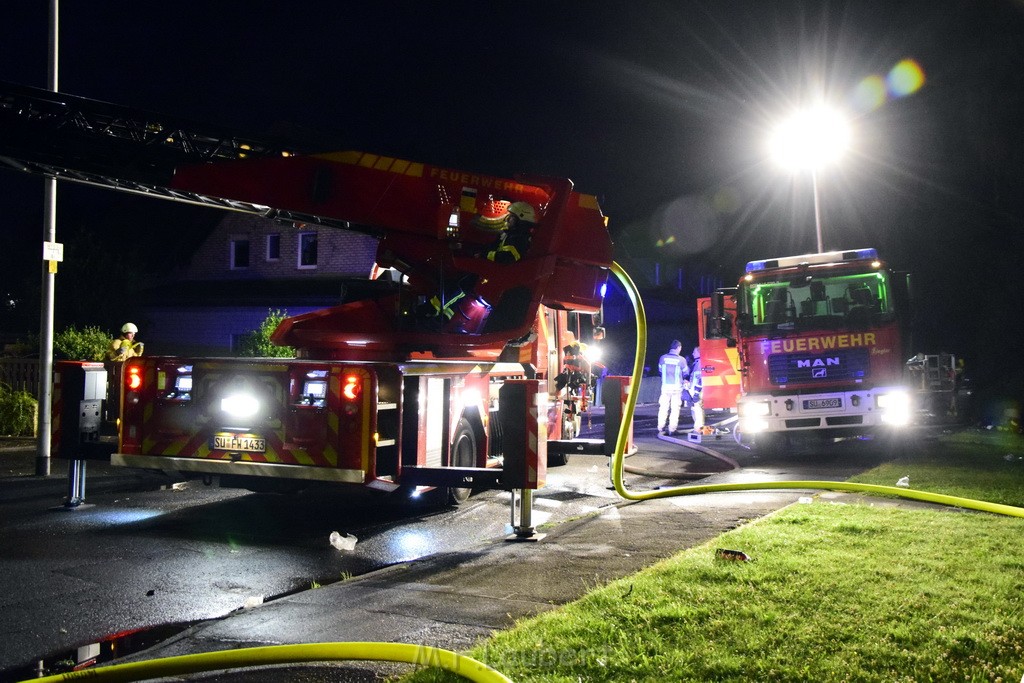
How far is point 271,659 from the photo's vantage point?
403 centimetres

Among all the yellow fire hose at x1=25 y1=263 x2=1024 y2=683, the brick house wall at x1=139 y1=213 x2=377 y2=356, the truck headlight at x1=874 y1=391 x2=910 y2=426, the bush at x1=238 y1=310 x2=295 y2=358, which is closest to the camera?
→ the yellow fire hose at x1=25 y1=263 x2=1024 y2=683

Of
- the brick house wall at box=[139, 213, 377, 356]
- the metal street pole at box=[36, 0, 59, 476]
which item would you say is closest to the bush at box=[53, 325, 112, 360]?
the metal street pole at box=[36, 0, 59, 476]

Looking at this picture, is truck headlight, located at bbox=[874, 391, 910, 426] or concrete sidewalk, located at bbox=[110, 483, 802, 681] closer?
concrete sidewalk, located at bbox=[110, 483, 802, 681]

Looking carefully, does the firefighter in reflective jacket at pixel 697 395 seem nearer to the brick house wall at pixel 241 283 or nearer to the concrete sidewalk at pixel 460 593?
the concrete sidewalk at pixel 460 593

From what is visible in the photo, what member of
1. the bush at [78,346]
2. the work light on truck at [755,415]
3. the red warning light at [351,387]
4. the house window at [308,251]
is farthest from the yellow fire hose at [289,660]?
the house window at [308,251]

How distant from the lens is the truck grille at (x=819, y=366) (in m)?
13.0

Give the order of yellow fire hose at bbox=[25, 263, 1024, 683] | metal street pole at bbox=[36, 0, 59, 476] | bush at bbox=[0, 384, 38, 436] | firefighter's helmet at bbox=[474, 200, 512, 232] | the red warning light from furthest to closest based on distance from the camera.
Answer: bush at bbox=[0, 384, 38, 436] → metal street pole at bbox=[36, 0, 59, 476] → firefighter's helmet at bbox=[474, 200, 512, 232] → the red warning light → yellow fire hose at bbox=[25, 263, 1024, 683]

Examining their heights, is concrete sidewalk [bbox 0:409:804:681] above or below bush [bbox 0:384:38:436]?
below

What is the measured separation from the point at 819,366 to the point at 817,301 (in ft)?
3.17

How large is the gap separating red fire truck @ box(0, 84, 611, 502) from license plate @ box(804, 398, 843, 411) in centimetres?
537

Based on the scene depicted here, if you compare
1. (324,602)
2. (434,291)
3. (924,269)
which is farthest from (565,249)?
(924,269)

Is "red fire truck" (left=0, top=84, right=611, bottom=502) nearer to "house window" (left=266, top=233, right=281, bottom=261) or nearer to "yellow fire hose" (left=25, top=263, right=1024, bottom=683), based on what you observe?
"yellow fire hose" (left=25, top=263, right=1024, bottom=683)

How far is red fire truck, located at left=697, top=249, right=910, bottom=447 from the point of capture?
12.9 metres

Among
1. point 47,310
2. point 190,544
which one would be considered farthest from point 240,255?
point 190,544
